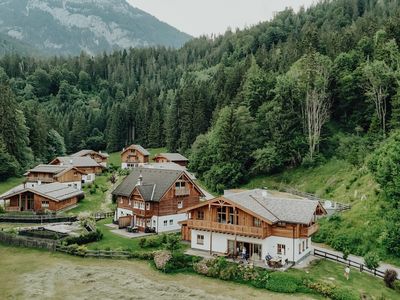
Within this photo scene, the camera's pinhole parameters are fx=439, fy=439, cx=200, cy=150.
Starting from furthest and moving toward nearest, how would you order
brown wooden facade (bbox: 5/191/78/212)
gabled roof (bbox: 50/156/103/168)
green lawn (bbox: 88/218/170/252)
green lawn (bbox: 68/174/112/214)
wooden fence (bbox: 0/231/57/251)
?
gabled roof (bbox: 50/156/103/168)
green lawn (bbox: 68/174/112/214)
brown wooden facade (bbox: 5/191/78/212)
green lawn (bbox: 88/218/170/252)
wooden fence (bbox: 0/231/57/251)

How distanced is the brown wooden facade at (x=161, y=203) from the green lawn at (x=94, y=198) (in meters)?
10.8

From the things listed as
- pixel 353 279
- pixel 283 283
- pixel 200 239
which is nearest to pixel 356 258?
pixel 353 279

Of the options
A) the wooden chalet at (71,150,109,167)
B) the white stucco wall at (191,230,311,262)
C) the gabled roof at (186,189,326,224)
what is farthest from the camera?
the wooden chalet at (71,150,109,167)

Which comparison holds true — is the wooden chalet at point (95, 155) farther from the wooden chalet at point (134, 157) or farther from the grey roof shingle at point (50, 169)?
the grey roof shingle at point (50, 169)

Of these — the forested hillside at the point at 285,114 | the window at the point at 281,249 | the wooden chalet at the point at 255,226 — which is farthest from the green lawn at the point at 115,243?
the forested hillside at the point at 285,114

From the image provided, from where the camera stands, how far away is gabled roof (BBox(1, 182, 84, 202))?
217 feet

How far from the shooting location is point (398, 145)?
4688 centimetres

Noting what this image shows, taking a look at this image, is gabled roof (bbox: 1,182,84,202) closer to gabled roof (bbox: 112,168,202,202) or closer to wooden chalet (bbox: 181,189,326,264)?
gabled roof (bbox: 112,168,202,202)

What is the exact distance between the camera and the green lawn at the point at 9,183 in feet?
269

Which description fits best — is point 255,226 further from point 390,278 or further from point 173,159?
point 173,159

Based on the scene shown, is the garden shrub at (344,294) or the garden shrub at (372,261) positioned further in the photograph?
the garden shrub at (372,261)

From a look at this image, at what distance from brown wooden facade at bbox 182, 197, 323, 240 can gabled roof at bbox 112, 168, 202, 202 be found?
30.4 feet

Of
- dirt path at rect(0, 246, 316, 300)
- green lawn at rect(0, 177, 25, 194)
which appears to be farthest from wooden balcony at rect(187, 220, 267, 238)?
green lawn at rect(0, 177, 25, 194)

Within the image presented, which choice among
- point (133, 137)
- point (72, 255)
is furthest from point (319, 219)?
point (133, 137)
